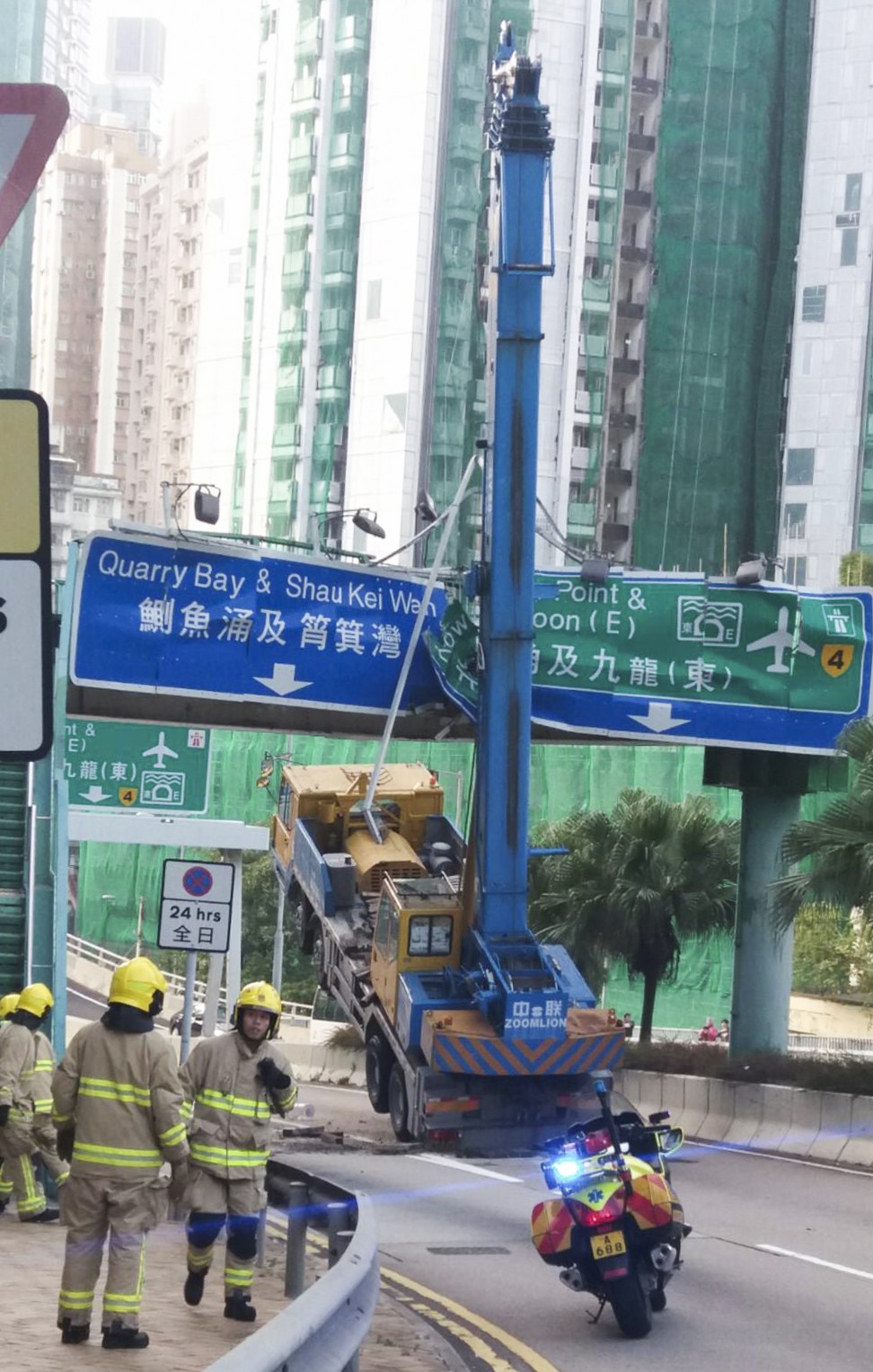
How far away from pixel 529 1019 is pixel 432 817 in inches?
271

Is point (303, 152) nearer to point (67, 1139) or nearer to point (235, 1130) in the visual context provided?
point (235, 1130)

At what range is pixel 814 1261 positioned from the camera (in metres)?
14.2

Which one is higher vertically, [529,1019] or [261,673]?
[261,673]

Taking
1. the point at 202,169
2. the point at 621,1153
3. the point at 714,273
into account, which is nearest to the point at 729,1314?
the point at 621,1153

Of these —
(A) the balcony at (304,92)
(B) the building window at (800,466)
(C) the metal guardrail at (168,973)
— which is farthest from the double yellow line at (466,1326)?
(A) the balcony at (304,92)

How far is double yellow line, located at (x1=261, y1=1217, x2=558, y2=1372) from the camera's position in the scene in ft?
34.2

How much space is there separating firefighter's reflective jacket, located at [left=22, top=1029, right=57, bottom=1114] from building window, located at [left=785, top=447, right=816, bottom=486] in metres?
63.9

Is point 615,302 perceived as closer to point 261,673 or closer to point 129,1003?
point 261,673

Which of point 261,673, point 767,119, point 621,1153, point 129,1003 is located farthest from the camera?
point 767,119

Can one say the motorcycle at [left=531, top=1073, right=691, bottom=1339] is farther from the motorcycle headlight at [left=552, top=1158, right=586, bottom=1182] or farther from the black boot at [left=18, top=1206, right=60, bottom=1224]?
the black boot at [left=18, top=1206, right=60, bottom=1224]

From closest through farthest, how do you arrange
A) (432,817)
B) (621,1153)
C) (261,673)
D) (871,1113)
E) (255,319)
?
(621,1153) → (871,1113) → (261,673) → (432,817) → (255,319)

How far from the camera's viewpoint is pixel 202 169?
4904 inches

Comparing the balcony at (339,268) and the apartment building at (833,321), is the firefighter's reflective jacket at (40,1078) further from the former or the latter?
the balcony at (339,268)

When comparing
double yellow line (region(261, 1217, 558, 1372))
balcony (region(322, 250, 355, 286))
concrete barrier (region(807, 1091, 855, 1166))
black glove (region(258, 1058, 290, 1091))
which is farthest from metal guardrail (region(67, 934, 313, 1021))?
black glove (region(258, 1058, 290, 1091))
